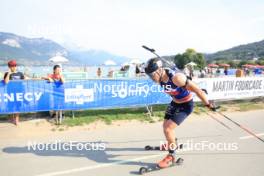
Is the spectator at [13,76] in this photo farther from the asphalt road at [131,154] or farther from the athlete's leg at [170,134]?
the athlete's leg at [170,134]

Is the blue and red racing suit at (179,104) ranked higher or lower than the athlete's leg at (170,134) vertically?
higher

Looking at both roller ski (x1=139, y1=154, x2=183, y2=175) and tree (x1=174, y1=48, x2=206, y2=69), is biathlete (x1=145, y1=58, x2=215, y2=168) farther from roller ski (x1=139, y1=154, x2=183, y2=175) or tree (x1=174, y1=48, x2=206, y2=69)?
tree (x1=174, y1=48, x2=206, y2=69)

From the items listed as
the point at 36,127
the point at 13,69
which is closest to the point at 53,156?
the point at 36,127

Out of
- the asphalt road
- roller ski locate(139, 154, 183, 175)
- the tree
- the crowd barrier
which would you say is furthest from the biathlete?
the tree

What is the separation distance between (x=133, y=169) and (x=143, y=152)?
1.02m

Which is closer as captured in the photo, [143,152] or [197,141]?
[143,152]

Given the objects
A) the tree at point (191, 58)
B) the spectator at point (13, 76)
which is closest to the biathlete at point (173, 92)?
the spectator at point (13, 76)

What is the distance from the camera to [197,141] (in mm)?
7148

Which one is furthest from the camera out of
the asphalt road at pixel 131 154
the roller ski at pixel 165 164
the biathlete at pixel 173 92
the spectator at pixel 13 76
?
the spectator at pixel 13 76

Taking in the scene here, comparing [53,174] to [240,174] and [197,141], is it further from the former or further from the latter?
[197,141]

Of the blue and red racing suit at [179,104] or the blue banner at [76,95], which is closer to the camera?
the blue and red racing suit at [179,104]

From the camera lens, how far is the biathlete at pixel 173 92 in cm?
487

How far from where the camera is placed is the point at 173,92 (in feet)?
17.4

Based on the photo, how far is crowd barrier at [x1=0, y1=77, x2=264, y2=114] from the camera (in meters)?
8.16
